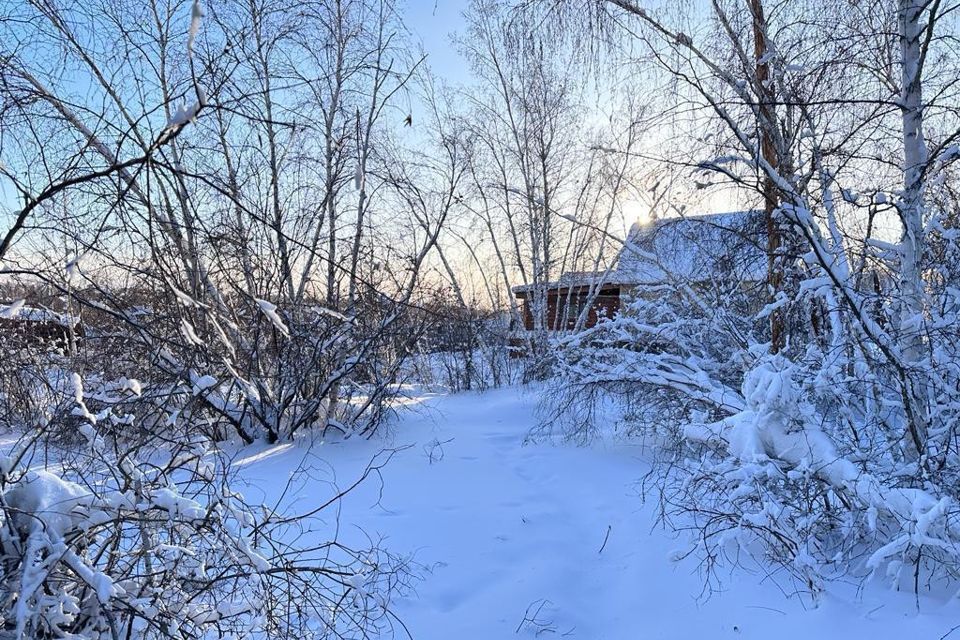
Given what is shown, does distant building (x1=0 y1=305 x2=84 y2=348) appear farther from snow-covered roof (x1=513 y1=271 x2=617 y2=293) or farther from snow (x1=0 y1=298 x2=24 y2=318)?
snow-covered roof (x1=513 y1=271 x2=617 y2=293)

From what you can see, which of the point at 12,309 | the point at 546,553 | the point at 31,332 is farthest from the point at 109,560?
the point at 31,332

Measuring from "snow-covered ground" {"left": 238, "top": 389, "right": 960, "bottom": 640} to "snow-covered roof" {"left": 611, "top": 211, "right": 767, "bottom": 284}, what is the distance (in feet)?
6.24

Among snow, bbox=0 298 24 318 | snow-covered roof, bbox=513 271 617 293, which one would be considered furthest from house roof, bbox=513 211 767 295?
snow-covered roof, bbox=513 271 617 293

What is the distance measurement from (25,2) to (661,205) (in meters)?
4.37

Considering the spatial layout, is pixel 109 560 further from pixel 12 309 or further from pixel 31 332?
pixel 31 332

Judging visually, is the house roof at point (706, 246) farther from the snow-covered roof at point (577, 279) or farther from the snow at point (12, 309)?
the snow-covered roof at point (577, 279)

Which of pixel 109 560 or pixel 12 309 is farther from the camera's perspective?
pixel 109 560

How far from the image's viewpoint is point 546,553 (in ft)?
12.3

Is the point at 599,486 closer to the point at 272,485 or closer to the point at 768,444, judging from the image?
the point at 768,444

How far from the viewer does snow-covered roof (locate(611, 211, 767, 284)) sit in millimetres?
4557

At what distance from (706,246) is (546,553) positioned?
3.01m

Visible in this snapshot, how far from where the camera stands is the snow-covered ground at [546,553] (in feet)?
9.20

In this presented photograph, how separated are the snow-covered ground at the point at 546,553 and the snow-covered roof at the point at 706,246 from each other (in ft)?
6.24

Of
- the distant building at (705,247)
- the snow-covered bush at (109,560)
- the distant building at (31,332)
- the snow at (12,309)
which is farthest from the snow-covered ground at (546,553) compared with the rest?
Result: the distant building at (31,332)
